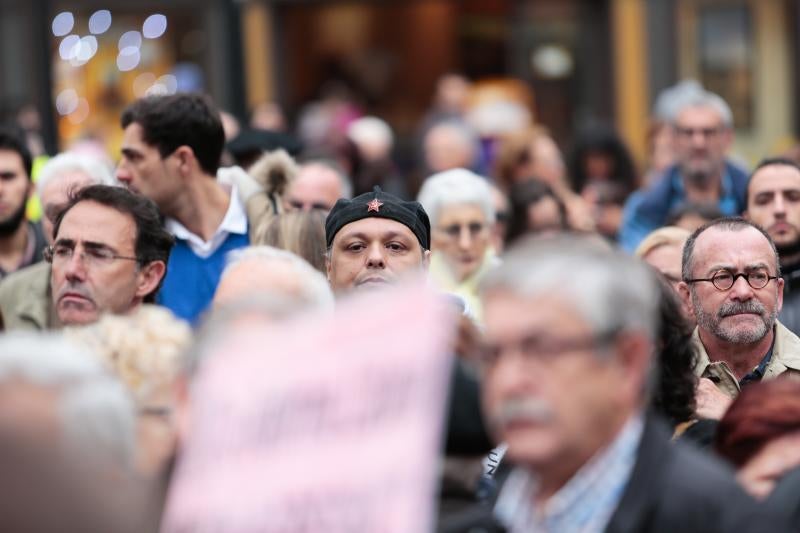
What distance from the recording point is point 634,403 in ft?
10.5

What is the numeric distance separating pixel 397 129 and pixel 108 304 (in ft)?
46.3

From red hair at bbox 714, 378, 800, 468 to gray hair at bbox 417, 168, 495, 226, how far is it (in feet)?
14.8

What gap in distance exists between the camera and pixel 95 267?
5.68 meters

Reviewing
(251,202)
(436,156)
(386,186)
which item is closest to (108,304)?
(251,202)

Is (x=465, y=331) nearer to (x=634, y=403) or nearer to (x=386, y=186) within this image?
(x=634, y=403)

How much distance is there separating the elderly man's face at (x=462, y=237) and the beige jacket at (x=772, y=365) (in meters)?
2.22

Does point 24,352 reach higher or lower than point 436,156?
lower

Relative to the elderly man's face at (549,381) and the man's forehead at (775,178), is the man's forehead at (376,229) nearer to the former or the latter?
the man's forehead at (775,178)

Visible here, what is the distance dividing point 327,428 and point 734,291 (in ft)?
10.7

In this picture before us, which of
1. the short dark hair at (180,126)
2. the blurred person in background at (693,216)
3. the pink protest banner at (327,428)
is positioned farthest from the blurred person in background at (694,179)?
the pink protest banner at (327,428)

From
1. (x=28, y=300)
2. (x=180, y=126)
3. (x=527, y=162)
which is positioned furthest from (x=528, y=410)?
(x=527, y=162)

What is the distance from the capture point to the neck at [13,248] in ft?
26.1

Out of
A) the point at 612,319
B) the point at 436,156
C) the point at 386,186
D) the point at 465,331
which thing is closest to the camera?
the point at 612,319

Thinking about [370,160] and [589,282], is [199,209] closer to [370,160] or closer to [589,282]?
[589,282]
